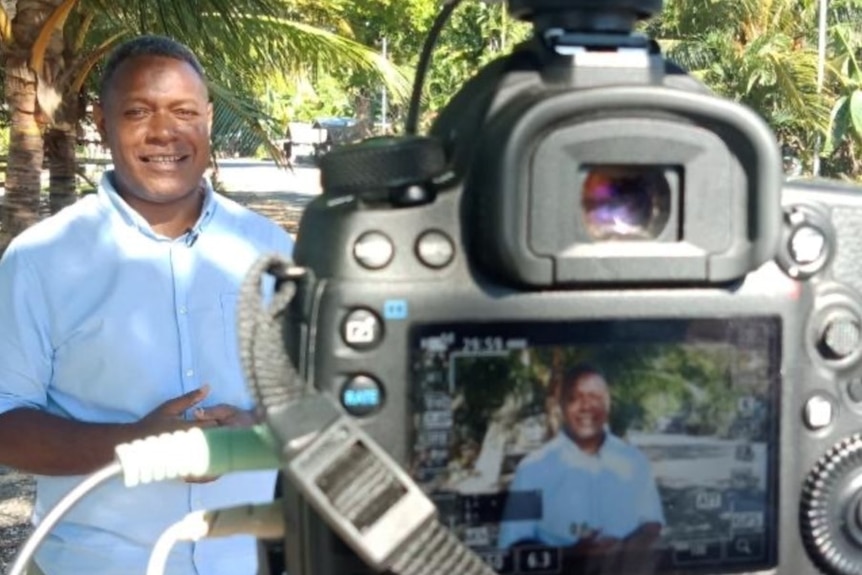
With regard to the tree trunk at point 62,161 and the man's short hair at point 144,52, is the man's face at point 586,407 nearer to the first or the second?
the man's short hair at point 144,52

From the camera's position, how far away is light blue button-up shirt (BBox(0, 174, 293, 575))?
1.99 metres

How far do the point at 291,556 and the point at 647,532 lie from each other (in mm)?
284

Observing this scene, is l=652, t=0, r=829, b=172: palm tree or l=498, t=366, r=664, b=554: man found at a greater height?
l=652, t=0, r=829, b=172: palm tree

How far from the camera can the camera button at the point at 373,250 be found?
3.28ft

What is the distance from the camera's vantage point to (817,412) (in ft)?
3.62

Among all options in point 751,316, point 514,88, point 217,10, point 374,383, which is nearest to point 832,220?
point 751,316

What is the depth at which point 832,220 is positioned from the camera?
3.70ft

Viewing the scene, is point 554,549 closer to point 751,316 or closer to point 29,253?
point 751,316

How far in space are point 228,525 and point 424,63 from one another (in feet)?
1.55

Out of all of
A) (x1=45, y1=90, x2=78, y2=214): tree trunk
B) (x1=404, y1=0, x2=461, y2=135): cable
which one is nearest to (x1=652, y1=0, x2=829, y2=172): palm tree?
(x1=45, y1=90, x2=78, y2=214): tree trunk

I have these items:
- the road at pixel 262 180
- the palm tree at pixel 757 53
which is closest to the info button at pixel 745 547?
the palm tree at pixel 757 53

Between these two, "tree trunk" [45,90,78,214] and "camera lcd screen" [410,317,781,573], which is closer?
"camera lcd screen" [410,317,781,573]

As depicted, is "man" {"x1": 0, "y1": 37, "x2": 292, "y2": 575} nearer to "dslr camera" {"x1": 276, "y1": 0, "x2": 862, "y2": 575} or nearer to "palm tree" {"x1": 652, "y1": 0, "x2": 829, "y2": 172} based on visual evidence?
"dslr camera" {"x1": 276, "y1": 0, "x2": 862, "y2": 575}

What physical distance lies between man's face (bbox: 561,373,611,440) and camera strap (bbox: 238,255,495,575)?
0.13 metres
